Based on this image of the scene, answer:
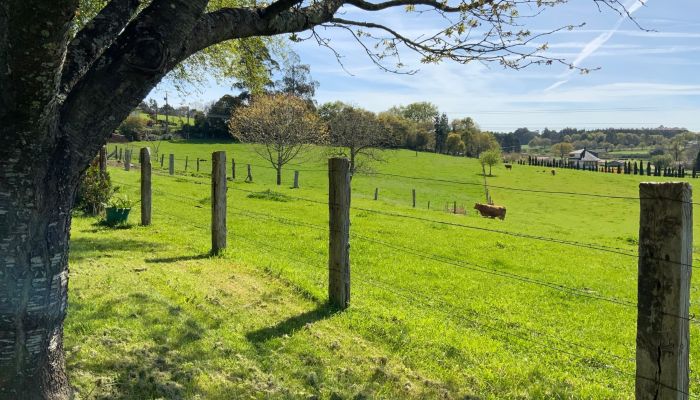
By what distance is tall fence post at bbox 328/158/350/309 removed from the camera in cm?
632

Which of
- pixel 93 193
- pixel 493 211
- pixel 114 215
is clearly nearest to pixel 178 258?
pixel 114 215

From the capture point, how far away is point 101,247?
9.43 m

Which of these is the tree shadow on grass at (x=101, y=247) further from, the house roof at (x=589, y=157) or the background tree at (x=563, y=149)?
the house roof at (x=589, y=157)

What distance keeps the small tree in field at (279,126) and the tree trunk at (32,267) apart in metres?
35.1

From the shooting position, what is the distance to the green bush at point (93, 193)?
13477mm

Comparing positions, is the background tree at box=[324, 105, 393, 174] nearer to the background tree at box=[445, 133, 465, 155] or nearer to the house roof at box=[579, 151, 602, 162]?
the background tree at box=[445, 133, 465, 155]

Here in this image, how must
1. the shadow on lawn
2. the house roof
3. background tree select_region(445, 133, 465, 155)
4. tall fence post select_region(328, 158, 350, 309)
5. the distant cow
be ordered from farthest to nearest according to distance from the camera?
the house roof, background tree select_region(445, 133, 465, 155), the distant cow, tall fence post select_region(328, 158, 350, 309), the shadow on lawn

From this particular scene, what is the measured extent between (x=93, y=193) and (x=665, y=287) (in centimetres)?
1362

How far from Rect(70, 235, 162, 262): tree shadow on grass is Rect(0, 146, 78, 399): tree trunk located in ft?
18.0

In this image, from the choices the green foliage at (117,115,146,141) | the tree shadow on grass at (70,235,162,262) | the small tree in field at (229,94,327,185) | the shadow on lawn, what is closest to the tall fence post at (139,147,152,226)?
the tree shadow on grass at (70,235,162,262)

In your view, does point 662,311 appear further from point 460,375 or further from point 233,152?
point 233,152

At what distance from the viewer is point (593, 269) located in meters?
13.9

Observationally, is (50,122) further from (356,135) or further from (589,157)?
(589,157)

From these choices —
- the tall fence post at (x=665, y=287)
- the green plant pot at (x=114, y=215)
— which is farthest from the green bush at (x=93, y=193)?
→ the tall fence post at (x=665, y=287)
